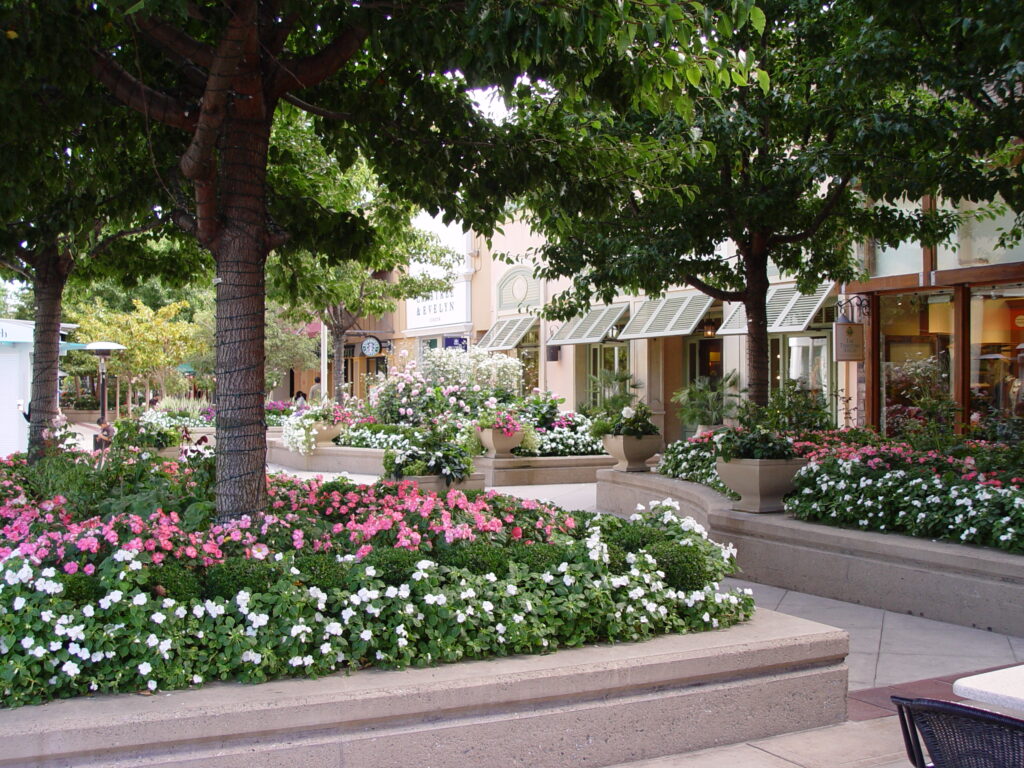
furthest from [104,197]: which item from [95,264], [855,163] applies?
[855,163]

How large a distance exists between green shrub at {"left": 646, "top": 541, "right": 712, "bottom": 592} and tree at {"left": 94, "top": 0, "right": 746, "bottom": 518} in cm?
229

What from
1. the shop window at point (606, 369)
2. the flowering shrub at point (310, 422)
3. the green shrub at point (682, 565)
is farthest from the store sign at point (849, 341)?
the green shrub at point (682, 565)

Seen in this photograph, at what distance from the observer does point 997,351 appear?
13.9 metres

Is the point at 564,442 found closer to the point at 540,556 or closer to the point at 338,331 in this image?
the point at 338,331

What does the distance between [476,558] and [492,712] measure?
0.97m

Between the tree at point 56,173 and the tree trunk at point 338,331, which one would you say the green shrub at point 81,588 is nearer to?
the tree at point 56,173

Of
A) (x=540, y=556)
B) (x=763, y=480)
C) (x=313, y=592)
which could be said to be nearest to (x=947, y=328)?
(x=763, y=480)

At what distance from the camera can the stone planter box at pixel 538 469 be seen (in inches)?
602

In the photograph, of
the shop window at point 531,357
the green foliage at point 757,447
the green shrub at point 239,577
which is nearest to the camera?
the green shrub at point 239,577

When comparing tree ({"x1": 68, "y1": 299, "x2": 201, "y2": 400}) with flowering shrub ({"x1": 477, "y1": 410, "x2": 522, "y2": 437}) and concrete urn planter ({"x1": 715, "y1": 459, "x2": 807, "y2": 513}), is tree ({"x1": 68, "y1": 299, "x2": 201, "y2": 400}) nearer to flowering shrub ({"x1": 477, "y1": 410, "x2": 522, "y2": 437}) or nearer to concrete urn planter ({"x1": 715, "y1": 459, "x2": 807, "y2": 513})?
flowering shrub ({"x1": 477, "y1": 410, "x2": 522, "y2": 437})

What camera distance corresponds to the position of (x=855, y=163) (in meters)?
9.36

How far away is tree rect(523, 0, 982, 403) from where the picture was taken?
28.1 feet

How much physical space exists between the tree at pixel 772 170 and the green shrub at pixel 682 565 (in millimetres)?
3030

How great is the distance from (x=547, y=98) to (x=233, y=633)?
235 inches
